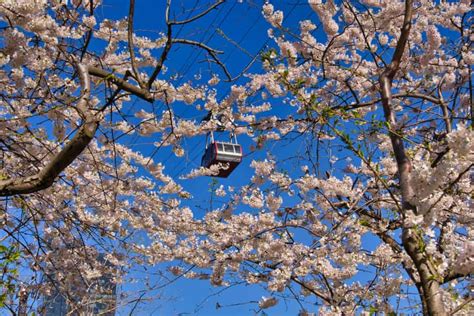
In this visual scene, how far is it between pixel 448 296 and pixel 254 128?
371cm

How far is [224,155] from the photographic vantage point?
322 inches

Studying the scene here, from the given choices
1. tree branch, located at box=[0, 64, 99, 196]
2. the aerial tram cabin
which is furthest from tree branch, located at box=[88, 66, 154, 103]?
the aerial tram cabin

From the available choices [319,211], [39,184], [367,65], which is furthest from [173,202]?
[39,184]

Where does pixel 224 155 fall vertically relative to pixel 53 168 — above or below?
above

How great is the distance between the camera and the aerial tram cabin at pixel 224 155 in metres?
8.19

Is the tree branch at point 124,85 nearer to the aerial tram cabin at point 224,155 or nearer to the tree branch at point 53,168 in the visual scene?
the tree branch at point 53,168

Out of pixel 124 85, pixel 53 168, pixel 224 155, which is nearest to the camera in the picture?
pixel 53 168

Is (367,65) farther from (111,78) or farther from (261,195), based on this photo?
(111,78)

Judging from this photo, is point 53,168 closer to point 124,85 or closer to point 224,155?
point 124,85

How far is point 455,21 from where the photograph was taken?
5.06 meters

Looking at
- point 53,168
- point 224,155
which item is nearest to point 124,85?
point 53,168

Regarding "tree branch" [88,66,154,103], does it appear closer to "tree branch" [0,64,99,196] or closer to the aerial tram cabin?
"tree branch" [0,64,99,196]

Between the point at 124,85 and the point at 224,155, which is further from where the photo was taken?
the point at 224,155

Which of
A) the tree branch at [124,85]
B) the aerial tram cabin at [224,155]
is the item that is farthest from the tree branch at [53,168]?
the aerial tram cabin at [224,155]
